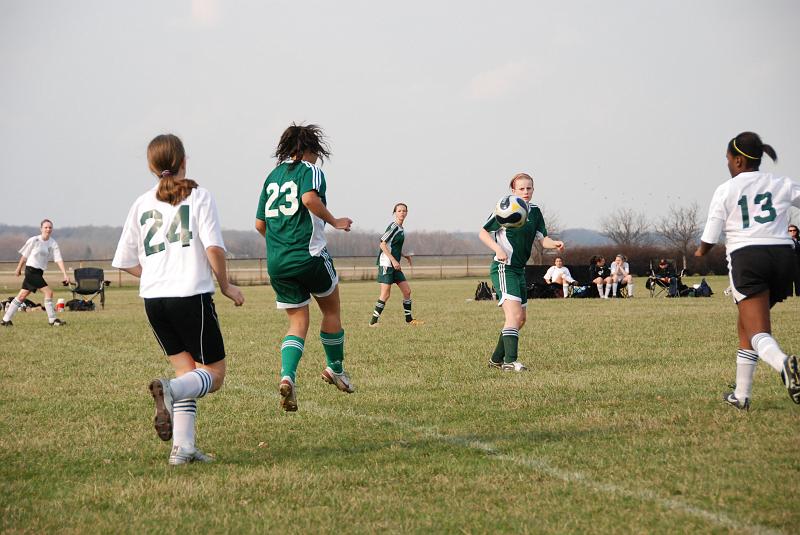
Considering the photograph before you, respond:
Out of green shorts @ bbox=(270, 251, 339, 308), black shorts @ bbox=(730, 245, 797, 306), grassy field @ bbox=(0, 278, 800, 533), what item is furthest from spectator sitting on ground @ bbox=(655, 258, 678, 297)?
green shorts @ bbox=(270, 251, 339, 308)

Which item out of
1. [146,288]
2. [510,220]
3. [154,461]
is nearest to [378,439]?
[154,461]

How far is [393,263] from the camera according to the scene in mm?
17000

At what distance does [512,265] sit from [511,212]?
641 mm

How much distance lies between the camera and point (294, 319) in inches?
262

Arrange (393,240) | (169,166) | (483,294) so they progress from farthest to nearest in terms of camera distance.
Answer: (483,294), (393,240), (169,166)

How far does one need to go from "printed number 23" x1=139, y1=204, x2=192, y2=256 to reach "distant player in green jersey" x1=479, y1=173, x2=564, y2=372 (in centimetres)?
497

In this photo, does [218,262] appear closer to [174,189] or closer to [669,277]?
[174,189]

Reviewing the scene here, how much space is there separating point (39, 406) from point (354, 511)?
4.64m

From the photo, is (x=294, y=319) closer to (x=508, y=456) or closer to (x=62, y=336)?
(x=508, y=456)

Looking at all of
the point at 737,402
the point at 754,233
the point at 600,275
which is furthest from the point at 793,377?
the point at 600,275

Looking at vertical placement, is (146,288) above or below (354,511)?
above

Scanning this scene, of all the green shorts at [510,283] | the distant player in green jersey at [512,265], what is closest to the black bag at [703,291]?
the distant player in green jersey at [512,265]

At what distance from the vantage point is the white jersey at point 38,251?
1842 centimetres

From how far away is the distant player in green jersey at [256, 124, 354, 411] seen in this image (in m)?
6.27
